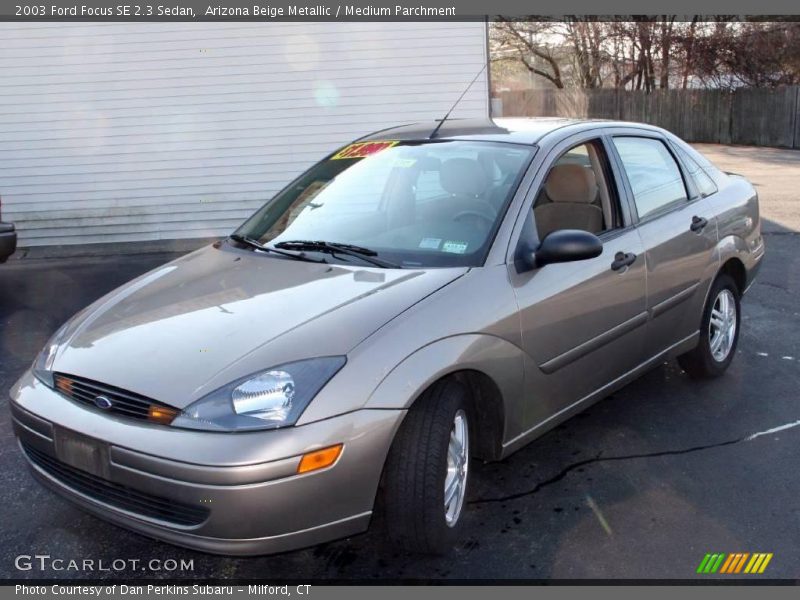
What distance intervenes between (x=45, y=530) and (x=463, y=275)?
6.86 feet

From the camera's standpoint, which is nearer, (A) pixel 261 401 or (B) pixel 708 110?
(A) pixel 261 401

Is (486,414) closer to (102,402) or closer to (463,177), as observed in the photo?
(463,177)

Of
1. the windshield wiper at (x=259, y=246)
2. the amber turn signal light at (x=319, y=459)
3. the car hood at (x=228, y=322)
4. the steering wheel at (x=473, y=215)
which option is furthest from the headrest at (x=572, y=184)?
the amber turn signal light at (x=319, y=459)

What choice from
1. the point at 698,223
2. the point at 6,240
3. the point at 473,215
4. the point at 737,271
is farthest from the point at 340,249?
the point at 6,240

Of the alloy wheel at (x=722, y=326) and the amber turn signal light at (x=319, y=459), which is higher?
the amber turn signal light at (x=319, y=459)

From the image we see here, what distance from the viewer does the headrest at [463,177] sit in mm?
3908

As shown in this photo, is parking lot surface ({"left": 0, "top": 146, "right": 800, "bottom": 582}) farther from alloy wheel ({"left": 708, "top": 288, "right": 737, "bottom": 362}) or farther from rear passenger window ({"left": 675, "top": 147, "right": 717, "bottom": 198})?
rear passenger window ({"left": 675, "top": 147, "right": 717, "bottom": 198})

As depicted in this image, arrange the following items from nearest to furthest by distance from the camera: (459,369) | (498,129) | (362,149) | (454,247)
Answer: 1. (459,369)
2. (454,247)
3. (498,129)
4. (362,149)

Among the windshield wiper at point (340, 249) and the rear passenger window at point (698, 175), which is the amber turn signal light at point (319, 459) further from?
the rear passenger window at point (698, 175)

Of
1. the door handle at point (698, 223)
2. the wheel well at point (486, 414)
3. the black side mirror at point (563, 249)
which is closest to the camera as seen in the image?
the wheel well at point (486, 414)

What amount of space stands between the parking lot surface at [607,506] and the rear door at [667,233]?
1.59ft

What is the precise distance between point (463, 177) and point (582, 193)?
669 mm

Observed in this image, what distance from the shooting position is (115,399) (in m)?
2.95

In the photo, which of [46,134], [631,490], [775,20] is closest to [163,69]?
[46,134]
